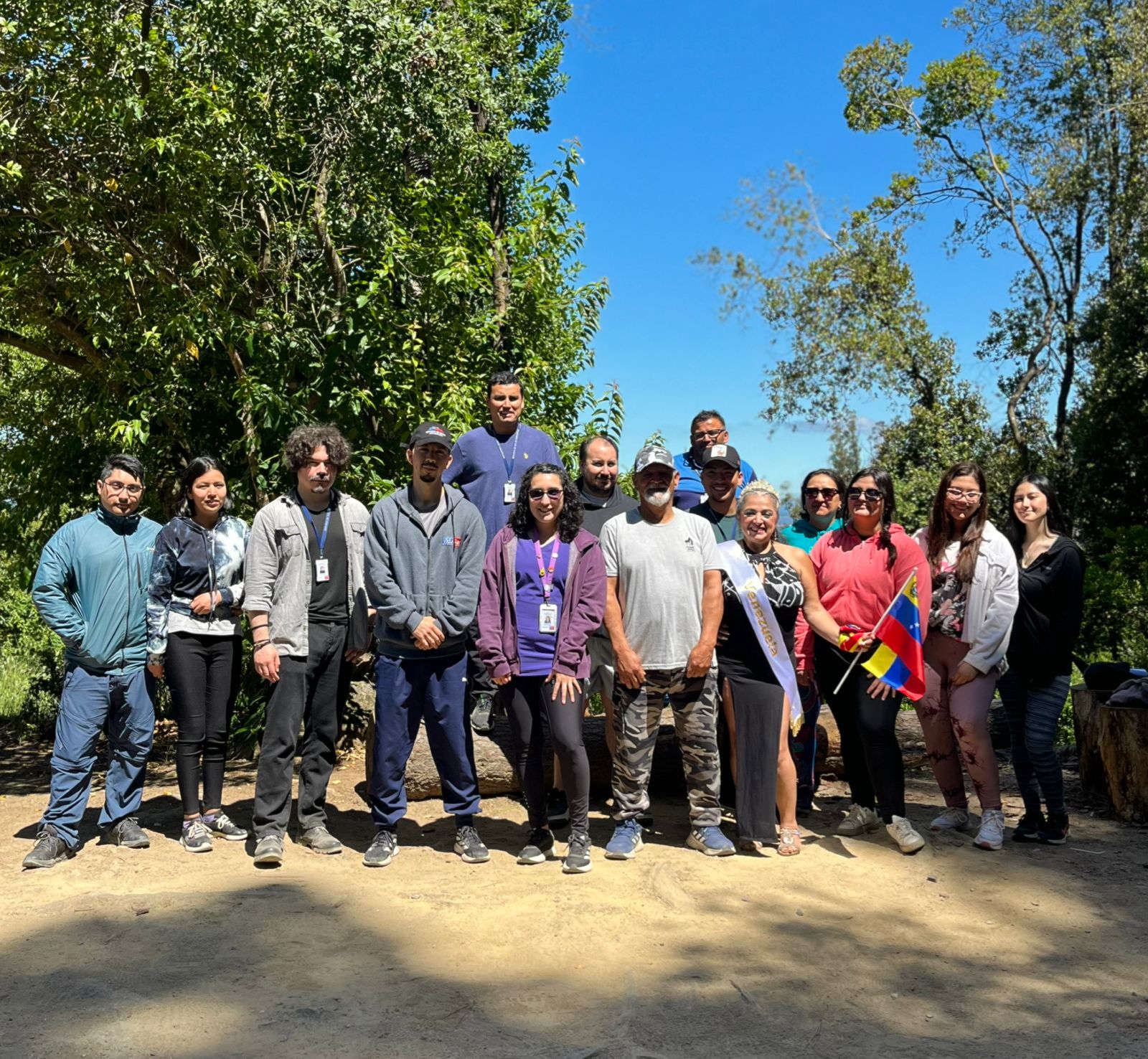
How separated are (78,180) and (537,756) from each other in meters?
5.44

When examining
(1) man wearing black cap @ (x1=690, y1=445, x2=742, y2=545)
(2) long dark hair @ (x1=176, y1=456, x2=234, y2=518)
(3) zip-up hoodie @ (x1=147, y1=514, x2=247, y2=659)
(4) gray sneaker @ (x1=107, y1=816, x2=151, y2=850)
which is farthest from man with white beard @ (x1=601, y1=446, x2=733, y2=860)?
(4) gray sneaker @ (x1=107, y1=816, x2=151, y2=850)

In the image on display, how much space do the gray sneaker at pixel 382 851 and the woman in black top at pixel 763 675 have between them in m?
1.80

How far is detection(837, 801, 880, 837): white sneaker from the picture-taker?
617 centimetres

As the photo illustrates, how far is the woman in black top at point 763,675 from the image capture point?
5.85 metres

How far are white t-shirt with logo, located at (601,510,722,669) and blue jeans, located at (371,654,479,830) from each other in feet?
2.99

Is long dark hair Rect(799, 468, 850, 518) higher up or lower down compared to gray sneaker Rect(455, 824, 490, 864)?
higher up

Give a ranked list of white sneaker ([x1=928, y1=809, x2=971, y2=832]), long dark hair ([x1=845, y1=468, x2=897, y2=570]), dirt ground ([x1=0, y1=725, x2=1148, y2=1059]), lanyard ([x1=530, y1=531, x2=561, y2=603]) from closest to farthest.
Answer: dirt ground ([x1=0, y1=725, x2=1148, y2=1059]) → lanyard ([x1=530, y1=531, x2=561, y2=603]) → long dark hair ([x1=845, y1=468, x2=897, y2=570]) → white sneaker ([x1=928, y1=809, x2=971, y2=832])

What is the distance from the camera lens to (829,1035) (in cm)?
391

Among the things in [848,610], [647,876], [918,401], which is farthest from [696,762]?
[918,401]

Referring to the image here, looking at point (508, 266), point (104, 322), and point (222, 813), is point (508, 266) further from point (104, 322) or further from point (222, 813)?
point (222, 813)

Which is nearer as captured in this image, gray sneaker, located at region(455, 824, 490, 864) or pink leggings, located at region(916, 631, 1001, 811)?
Answer: gray sneaker, located at region(455, 824, 490, 864)

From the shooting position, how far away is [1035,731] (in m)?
6.06

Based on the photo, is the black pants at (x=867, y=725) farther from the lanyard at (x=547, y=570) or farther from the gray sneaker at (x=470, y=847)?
the gray sneaker at (x=470, y=847)

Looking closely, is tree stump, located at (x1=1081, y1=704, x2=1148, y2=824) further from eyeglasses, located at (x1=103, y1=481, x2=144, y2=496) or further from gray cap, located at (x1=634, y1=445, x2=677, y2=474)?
eyeglasses, located at (x1=103, y1=481, x2=144, y2=496)
